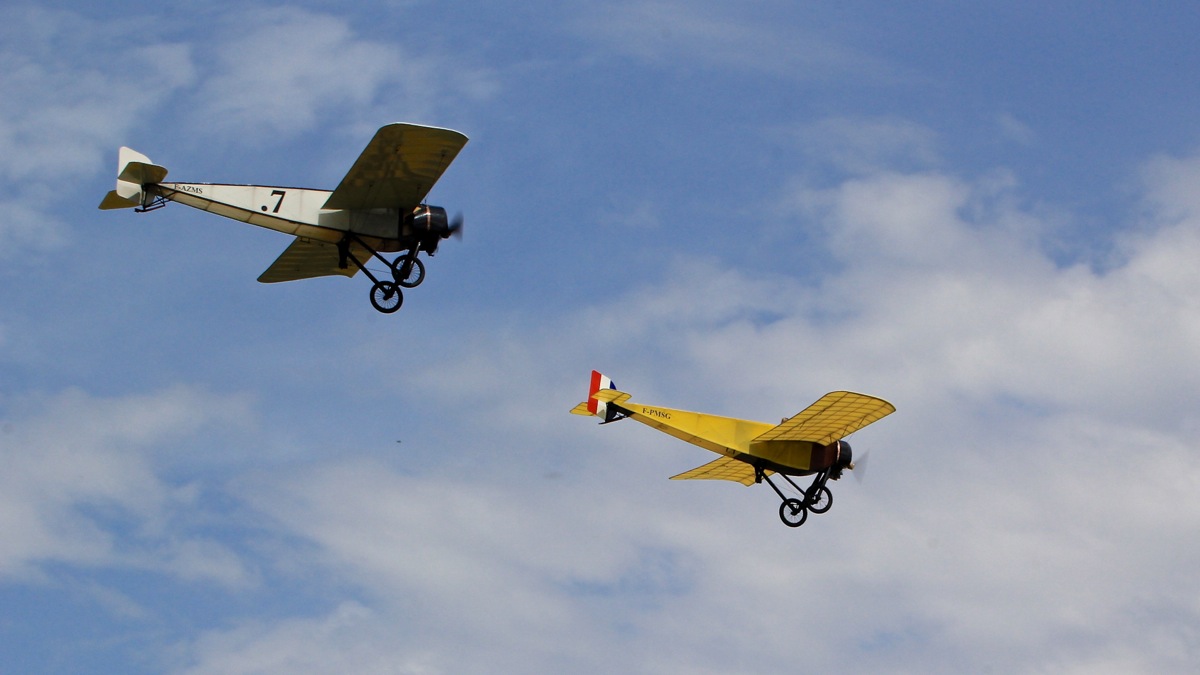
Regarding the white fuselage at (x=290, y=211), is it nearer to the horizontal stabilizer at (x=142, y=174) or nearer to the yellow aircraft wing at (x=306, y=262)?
the horizontal stabilizer at (x=142, y=174)

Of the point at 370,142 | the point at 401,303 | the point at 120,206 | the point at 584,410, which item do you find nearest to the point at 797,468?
the point at 584,410

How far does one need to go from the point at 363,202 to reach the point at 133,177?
4601mm

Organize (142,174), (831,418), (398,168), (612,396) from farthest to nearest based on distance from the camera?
(612,396)
(831,418)
(398,168)
(142,174)

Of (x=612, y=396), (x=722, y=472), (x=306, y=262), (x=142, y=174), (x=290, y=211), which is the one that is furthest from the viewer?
(x=722, y=472)

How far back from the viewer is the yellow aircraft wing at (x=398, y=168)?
31.7 m

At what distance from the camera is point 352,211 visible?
34000 millimetres

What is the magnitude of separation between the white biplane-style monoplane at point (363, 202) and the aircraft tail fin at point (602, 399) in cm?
631

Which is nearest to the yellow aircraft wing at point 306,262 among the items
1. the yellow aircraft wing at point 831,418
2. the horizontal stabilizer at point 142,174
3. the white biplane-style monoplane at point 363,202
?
the white biplane-style monoplane at point 363,202

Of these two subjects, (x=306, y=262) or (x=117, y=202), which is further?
(x=306, y=262)

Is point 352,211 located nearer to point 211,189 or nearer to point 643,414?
point 211,189

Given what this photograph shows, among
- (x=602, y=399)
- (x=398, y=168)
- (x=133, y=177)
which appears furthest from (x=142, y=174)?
(x=602, y=399)

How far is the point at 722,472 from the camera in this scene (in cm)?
4281

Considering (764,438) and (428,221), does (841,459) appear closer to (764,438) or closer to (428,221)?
(764,438)

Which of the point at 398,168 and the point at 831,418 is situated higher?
the point at 398,168
